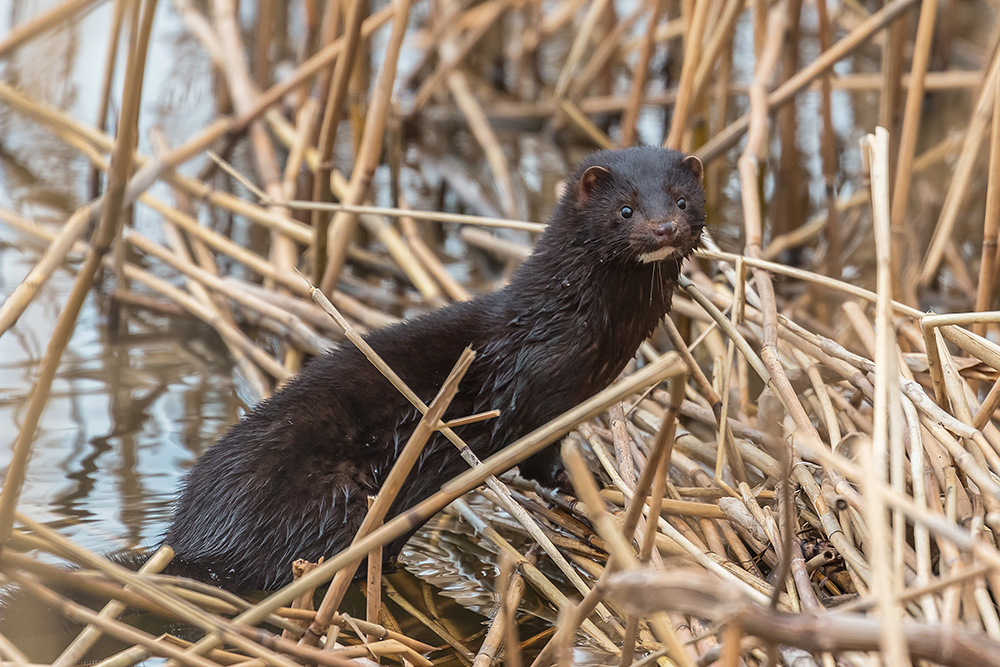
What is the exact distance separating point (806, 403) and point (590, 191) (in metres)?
1.11

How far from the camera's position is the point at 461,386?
3.81m

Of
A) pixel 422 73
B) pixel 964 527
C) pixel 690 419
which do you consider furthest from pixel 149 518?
pixel 422 73

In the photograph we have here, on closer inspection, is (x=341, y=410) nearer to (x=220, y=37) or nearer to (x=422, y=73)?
(x=220, y=37)

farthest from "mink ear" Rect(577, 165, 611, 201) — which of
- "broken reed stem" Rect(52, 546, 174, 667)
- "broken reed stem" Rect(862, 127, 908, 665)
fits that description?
"broken reed stem" Rect(52, 546, 174, 667)

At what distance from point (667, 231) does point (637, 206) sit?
0.66 feet

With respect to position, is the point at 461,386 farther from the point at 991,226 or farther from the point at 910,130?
the point at 910,130

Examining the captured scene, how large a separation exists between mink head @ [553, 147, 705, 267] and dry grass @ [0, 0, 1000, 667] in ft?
1.34

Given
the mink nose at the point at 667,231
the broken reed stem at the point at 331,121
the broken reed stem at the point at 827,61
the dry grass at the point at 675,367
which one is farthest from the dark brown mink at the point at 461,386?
the broken reed stem at the point at 827,61

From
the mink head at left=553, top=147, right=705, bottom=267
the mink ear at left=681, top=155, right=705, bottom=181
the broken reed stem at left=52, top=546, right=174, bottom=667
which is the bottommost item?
the broken reed stem at left=52, top=546, right=174, bottom=667

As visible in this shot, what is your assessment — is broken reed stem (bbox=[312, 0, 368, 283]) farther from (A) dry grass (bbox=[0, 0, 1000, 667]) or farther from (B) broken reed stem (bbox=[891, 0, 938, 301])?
(B) broken reed stem (bbox=[891, 0, 938, 301])

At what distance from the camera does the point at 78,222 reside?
2.38 meters

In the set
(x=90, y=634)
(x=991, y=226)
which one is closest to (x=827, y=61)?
(x=991, y=226)

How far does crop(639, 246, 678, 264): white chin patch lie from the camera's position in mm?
3447

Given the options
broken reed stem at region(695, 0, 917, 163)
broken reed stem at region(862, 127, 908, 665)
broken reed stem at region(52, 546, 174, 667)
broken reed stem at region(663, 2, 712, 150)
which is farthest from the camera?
broken reed stem at region(695, 0, 917, 163)
